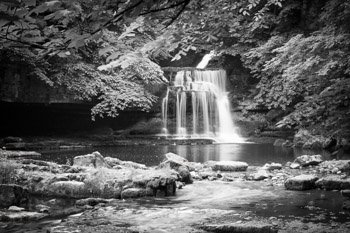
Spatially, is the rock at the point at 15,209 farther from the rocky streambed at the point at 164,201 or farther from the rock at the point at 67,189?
the rock at the point at 67,189

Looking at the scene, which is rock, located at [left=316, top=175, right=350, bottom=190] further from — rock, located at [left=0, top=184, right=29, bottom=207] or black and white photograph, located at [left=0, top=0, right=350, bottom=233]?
rock, located at [left=0, top=184, right=29, bottom=207]

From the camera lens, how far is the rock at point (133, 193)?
702 cm

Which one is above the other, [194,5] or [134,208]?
[194,5]

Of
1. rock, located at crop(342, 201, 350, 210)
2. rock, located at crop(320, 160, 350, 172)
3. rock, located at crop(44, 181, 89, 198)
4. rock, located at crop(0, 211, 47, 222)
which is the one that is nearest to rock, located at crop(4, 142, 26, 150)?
Answer: rock, located at crop(44, 181, 89, 198)

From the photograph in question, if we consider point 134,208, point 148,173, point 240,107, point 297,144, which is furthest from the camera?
point 240,107

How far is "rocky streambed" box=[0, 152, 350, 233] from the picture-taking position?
5.06m

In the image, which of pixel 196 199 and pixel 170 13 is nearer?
pixel 170 13

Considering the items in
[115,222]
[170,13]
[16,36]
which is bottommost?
[115,222]

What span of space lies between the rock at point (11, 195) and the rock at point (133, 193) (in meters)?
1.69

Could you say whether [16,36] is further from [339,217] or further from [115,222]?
[339,217]

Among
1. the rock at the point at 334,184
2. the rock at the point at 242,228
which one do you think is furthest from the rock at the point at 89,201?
the rock at the point at 334,184

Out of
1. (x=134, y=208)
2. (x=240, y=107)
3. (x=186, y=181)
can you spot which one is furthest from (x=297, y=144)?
(x=134, y=208)

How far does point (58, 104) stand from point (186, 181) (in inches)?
555

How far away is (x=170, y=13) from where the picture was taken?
304 centimetres
